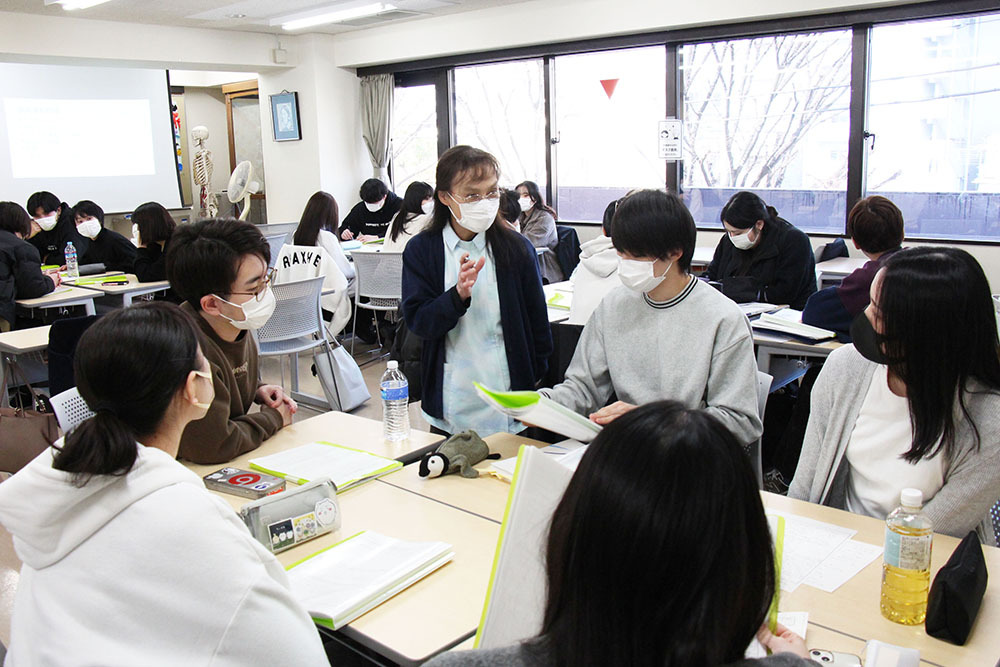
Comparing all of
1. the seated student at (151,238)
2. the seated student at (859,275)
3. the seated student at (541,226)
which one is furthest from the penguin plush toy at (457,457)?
the seated student at (541,226)

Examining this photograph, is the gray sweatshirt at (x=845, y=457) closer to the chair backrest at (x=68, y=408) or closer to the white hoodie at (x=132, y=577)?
the white hoodie at (x=132, y=577)

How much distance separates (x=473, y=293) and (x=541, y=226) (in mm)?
4467

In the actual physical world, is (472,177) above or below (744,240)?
above

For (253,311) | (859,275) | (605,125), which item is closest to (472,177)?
(253,311)

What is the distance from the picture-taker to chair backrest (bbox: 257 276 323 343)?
15.1ft

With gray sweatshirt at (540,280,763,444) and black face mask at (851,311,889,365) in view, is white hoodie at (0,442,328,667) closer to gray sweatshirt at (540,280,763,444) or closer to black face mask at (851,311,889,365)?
gray sweatshirt at (540,280,763,444)

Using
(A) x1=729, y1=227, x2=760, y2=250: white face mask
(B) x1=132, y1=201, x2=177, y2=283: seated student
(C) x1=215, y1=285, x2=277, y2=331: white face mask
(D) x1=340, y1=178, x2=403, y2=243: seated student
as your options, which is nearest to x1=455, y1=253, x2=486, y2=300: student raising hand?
(C) x1=215, y1=285, x2=277, y2=331: white face mask

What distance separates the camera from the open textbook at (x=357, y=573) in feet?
4.80

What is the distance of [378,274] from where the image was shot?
5.77 metres

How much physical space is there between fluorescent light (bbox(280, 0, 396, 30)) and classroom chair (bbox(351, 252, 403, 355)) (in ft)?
8.48

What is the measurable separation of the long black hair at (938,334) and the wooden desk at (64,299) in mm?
4726

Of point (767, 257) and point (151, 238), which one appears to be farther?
point (151, 238)

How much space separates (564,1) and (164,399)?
6494 mm

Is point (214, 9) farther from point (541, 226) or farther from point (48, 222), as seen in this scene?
point (541, 226)
